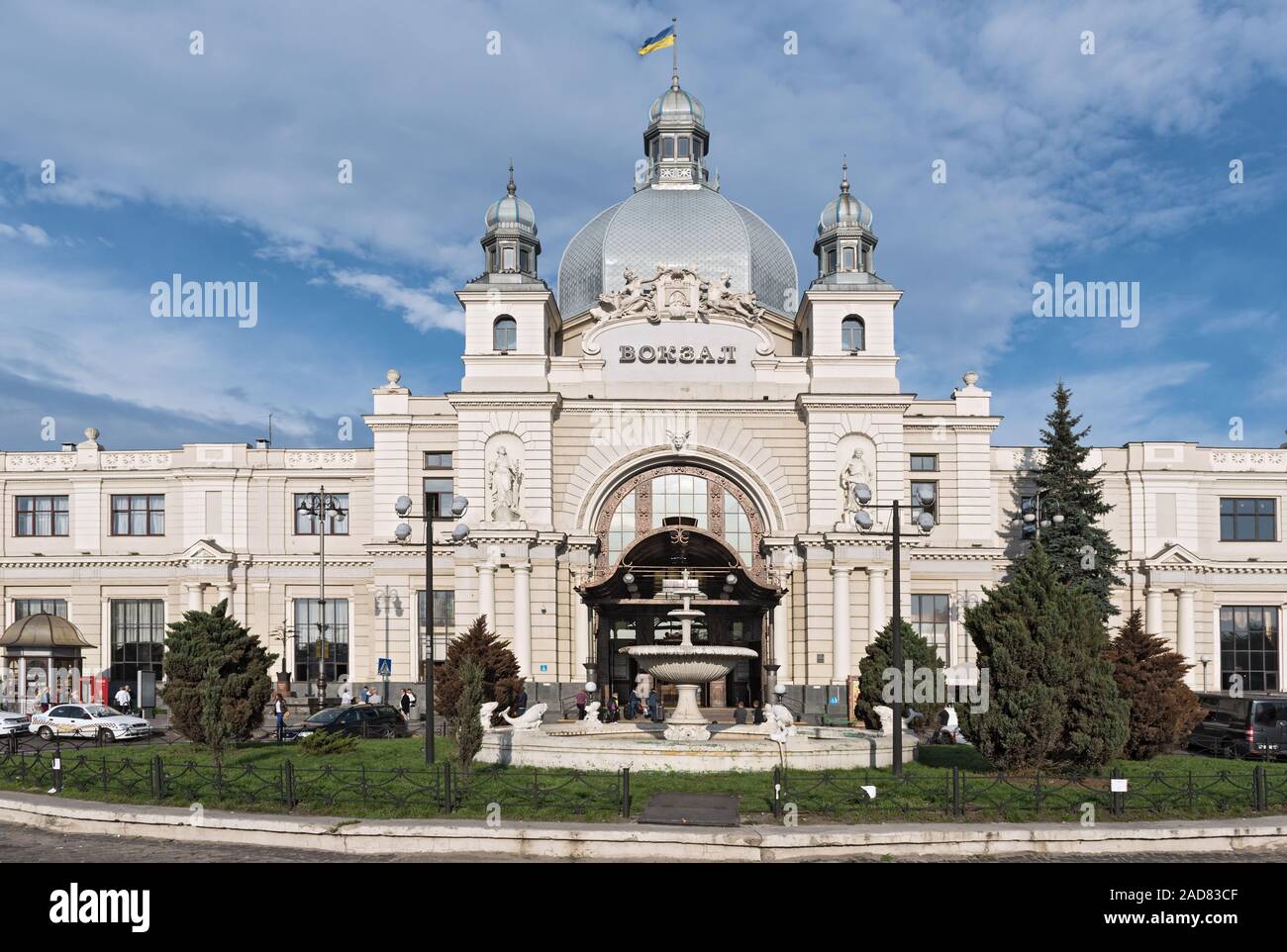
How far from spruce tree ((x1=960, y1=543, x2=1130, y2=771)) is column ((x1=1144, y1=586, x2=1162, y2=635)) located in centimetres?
2970

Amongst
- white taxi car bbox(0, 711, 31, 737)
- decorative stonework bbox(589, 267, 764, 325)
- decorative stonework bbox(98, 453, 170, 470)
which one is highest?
decorative stonework bbox(589, 267, 764, 325)

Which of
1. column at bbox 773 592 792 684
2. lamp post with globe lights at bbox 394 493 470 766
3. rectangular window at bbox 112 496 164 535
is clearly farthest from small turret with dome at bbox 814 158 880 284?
rectangular window at bbox 112 496 164 535

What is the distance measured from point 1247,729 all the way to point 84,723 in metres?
34.6

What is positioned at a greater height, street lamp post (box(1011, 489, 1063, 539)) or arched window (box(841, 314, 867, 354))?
arched window (box(841, 314, 867, 354))

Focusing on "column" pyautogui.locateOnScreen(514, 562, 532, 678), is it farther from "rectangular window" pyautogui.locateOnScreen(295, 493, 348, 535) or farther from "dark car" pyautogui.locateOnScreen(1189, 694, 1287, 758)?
"dark car" pyautogui.locateOnScreen(1189, 694, 1287, 758)

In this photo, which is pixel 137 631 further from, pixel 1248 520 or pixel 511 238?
pixel 1248 520

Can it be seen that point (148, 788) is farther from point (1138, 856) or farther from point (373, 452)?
point (373, 452)

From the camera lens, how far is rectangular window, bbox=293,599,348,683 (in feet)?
168

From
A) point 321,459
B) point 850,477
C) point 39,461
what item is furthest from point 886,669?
point 39,461

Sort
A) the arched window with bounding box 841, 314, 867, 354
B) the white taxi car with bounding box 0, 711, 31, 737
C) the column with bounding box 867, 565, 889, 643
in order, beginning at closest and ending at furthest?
the white taxi car with bounding box 0, 711, 31, 737, the column with bounding box 867, 565, 889, 643, the arched window with bounding box 841, 314, 867, 354

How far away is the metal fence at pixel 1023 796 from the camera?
17.4 m

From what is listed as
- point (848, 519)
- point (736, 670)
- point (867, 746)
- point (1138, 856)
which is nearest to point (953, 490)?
point (848, 519)
